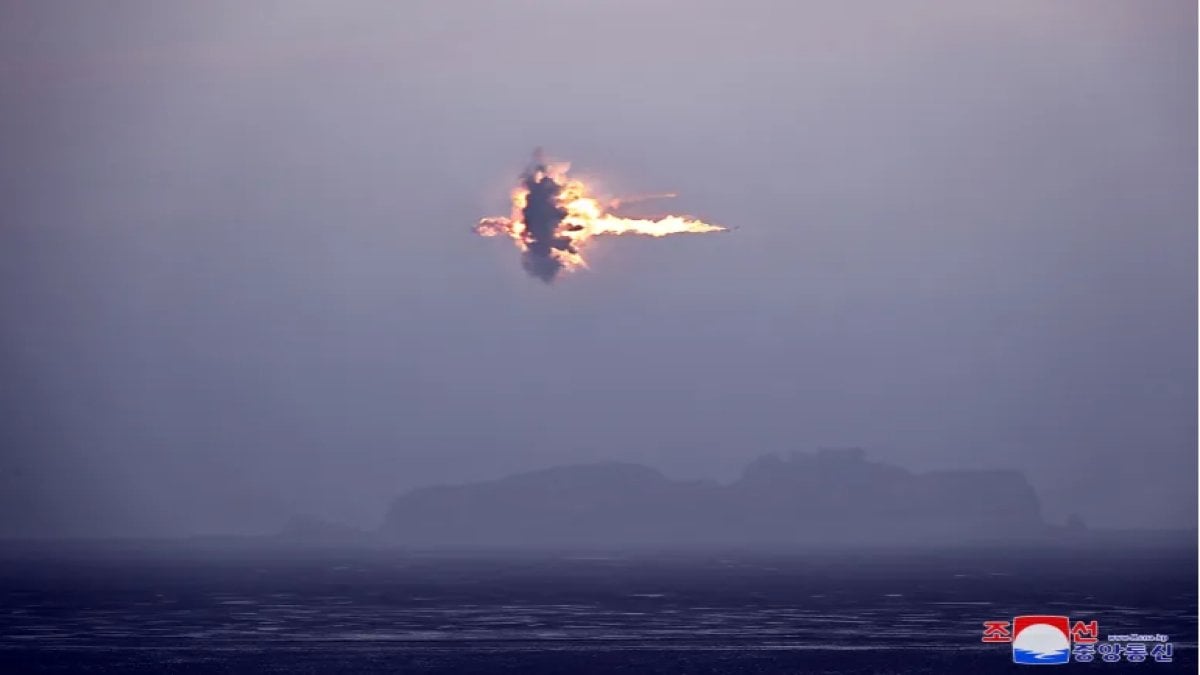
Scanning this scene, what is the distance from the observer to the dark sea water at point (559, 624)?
3155 inches

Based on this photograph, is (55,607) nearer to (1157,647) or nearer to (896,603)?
(896,603)

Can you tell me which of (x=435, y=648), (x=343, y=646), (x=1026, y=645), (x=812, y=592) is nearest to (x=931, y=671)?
(x=1026, y=645)

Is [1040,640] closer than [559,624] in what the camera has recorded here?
Yes

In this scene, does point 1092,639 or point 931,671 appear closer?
point 931,671

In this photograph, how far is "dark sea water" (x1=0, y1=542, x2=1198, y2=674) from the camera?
80.1 metres

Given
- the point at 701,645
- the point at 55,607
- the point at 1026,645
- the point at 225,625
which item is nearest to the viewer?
the point at 1026,645

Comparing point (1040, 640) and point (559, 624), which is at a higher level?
point (1040, 640)

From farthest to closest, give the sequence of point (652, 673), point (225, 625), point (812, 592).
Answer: point (812, 592)
point (225, 625)
point (652, 673)

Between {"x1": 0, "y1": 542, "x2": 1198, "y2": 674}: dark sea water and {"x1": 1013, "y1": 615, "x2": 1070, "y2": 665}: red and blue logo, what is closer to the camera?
{"x1": 0, "y1": 542, "x2": 1198, "y2": 674}: dark sea water

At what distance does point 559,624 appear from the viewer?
10531 cm

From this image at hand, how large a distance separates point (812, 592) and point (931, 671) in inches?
3023

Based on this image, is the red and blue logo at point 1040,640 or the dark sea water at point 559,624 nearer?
the dark sea water at point 559,624

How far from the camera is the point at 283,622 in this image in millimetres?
108875

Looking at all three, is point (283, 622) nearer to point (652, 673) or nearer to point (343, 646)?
point (343, 646)
